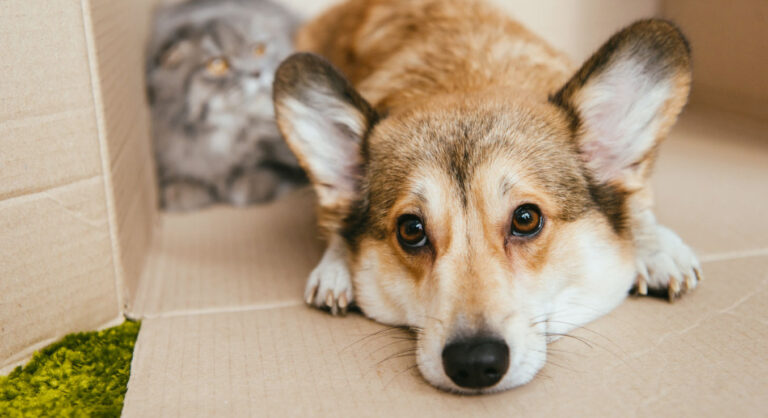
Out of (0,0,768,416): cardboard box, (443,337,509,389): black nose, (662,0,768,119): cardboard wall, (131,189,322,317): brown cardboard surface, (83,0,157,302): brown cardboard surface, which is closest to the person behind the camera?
(443,337,509,389): black nose

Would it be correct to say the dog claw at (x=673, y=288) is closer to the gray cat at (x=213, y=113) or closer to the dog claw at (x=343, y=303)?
the dog claw at (x=343, y=303)

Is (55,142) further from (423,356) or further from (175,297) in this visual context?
(423,356)

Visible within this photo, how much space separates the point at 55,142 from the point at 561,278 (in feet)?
5.10

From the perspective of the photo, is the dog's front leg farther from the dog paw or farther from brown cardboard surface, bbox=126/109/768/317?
brown cardboard surface, bbox=126/109/768/317

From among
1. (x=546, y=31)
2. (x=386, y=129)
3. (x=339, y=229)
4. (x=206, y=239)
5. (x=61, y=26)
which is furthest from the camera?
(x=546, y=31)

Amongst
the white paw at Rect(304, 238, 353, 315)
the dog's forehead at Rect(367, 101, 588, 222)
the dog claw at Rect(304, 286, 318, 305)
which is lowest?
the dog claw at Rect(304, 286, 318, 305)

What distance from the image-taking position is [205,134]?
363 cm

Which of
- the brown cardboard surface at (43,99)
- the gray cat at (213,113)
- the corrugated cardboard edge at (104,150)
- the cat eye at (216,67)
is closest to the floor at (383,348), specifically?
the corrugated cardboard edge at (104,150)

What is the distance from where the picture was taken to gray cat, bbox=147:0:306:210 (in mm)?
3584

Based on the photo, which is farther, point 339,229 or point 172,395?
point 339,229

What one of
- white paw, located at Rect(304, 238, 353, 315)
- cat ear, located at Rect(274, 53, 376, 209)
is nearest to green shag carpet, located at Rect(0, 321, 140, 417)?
white paw, located at Rect(304, 238, 353, 315)

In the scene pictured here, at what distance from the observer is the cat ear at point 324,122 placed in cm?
215

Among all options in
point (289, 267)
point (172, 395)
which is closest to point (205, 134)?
point (289, 267)

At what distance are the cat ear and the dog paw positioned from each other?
995 millimetres
